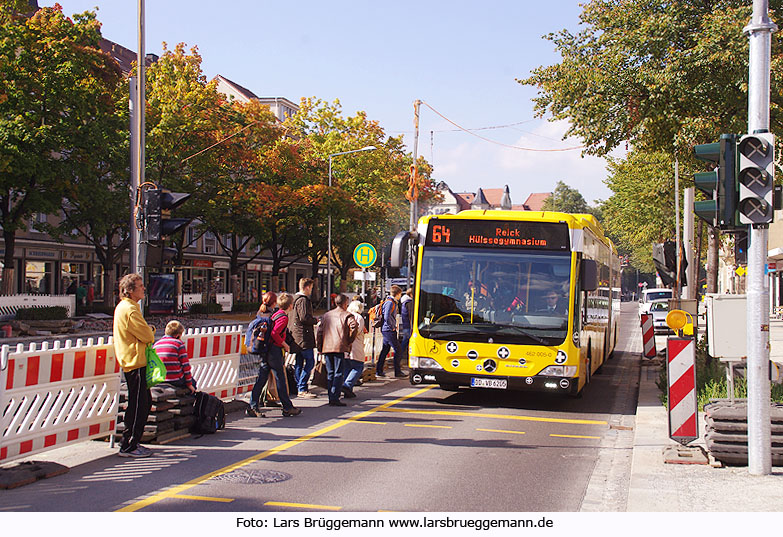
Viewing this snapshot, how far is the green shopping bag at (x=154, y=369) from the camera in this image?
8.77 meters

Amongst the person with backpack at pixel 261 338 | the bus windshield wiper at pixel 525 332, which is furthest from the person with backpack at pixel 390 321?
the person with backpack at pixel 261 338

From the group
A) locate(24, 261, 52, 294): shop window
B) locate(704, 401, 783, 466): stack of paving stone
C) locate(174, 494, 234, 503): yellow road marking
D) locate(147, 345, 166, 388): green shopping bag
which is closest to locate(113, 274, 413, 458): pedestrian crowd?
locate(147, 345, 166, 388): green shopping bag

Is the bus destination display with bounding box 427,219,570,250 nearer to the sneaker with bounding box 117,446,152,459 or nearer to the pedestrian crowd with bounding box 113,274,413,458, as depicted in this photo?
the pedestrian crowd with bounding box 113,274,413,458

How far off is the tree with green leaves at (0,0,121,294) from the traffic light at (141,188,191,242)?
18488 millimetres

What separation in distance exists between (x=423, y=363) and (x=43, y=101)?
23.0 m

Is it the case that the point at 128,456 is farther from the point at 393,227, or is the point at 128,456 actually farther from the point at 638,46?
the point at 393,227

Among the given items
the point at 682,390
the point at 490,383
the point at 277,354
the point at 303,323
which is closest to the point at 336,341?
the point at 303,323

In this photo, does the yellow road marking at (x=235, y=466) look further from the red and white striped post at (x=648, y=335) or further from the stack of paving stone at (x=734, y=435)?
the red and white striped post at (x=648, y=335)

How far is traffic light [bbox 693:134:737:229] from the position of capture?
7.54 m

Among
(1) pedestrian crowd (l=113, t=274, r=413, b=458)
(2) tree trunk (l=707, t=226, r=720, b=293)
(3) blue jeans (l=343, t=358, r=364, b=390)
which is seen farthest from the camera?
(2) tree trunk (l=707, t=226, r=720, b=293)

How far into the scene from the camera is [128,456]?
845cm

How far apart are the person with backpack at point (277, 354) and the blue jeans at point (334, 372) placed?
4.05 ft

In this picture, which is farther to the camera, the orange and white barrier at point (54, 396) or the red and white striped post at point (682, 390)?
the red and white striped post at point (682, 390)
